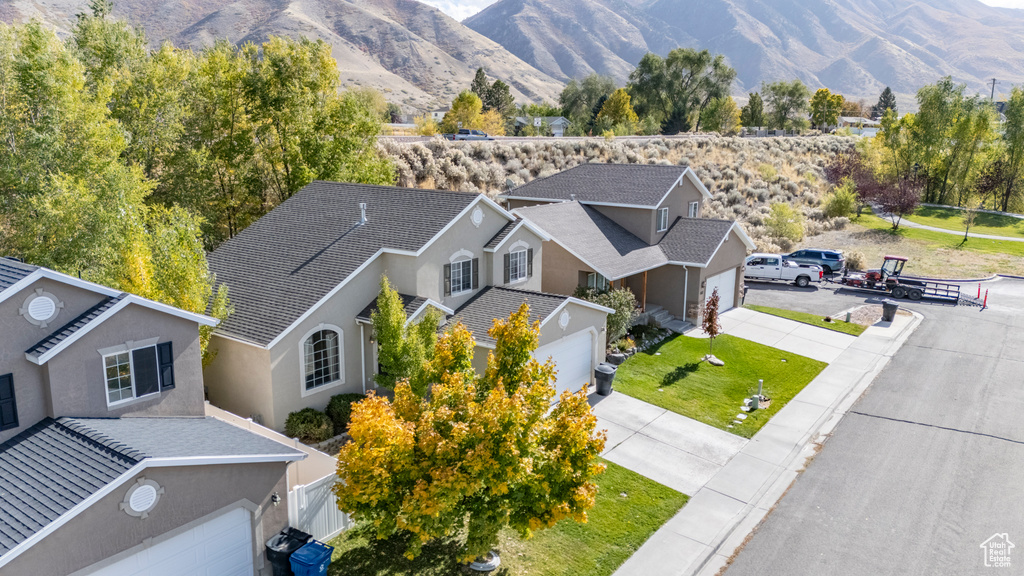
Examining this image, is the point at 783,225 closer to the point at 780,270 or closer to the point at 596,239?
the point at 780,270

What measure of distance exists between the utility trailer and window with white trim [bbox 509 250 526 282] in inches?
959

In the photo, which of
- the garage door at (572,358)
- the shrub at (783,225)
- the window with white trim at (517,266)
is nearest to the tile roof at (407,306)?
the garage door at (572,358)

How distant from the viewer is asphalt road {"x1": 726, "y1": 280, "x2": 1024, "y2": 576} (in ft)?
44.7

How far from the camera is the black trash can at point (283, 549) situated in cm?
1200

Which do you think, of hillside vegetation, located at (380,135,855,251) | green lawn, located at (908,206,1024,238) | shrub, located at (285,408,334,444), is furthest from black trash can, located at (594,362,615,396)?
green lawn, located at (908,206,1024,238)

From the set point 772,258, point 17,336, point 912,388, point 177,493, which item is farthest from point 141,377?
point 772,258

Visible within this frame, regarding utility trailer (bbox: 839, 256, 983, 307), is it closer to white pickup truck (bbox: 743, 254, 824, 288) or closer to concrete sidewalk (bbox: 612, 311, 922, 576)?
white pickup truck (bbox: 743, 254, 824, 288)

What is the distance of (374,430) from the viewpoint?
33.9 feet

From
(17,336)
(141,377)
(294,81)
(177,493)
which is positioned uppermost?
(294,81)

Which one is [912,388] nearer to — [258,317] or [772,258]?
[772,258]

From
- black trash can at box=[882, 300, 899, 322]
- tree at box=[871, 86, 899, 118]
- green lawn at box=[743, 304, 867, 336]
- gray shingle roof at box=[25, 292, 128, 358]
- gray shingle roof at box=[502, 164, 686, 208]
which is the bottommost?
green lawn at box=[743, 304, 867, 336]

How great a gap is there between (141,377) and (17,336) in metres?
2.25

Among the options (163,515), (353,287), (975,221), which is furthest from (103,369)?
(975,221)

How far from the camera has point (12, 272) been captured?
12.0 meters
